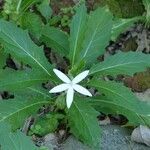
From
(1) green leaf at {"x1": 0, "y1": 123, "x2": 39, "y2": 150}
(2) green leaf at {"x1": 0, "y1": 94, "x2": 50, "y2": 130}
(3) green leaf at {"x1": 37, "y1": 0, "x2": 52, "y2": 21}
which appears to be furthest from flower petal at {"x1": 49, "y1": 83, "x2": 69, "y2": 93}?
(3) green leaf at {"x1": 37, "y1": 0, "x2": 52, "y2": 21}

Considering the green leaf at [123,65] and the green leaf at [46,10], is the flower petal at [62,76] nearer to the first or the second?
the green leaf at [123,65]

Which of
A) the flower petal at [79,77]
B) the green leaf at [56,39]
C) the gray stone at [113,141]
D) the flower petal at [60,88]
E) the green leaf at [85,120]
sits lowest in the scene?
the gray stone at [113,141]

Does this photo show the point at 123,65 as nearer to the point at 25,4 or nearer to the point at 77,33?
the point at 77,33

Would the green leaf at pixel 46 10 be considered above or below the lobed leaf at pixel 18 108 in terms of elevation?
above

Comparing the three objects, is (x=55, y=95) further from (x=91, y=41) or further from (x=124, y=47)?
(x=124, y=47)

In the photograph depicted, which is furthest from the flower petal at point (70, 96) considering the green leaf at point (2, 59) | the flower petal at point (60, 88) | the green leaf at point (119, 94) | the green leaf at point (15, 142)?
the green leaf at point (15, 142)
